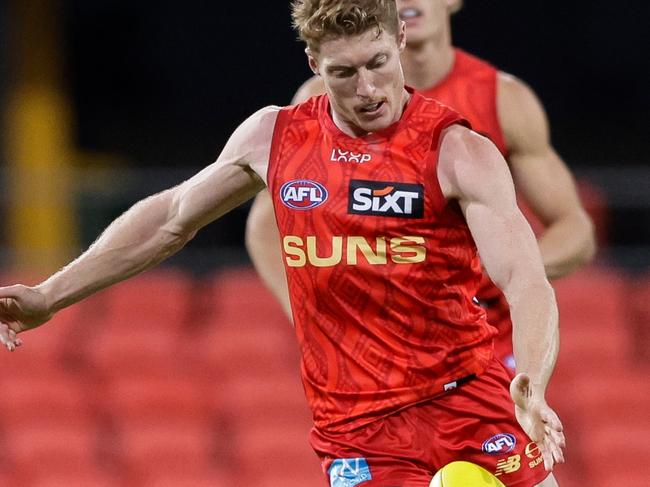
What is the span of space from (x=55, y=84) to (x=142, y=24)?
3.93 ft

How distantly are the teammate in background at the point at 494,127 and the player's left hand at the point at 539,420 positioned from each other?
1.72m

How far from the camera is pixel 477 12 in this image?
13367 millimetres

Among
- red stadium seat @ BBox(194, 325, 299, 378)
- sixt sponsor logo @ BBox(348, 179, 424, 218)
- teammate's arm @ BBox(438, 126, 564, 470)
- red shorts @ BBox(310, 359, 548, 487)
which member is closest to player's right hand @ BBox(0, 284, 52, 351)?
red shorts @ BBox(310, 359, 548, 487)

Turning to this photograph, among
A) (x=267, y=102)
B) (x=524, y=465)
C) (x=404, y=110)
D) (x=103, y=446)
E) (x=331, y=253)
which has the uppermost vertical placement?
(x=404, y=110)

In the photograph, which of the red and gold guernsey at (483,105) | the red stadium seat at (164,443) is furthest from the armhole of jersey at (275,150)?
the red stadium seat at (164,443)

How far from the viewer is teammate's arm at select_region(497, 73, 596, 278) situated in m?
4.69

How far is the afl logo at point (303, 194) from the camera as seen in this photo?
3.43 m

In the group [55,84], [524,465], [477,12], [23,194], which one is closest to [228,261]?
[23,194]

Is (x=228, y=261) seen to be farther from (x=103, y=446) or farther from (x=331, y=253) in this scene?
(x=331, y=253)

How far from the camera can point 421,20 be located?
4785mm

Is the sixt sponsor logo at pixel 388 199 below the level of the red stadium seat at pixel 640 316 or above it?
above

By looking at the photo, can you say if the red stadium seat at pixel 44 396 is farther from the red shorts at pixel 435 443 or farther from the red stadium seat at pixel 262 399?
the red shorts at pixel 435 443

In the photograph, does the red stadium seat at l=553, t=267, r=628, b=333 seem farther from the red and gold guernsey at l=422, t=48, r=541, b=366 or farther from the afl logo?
the afl logo

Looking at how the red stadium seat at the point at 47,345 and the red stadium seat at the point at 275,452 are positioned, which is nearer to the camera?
the red stadium seat at the point at 275,452
